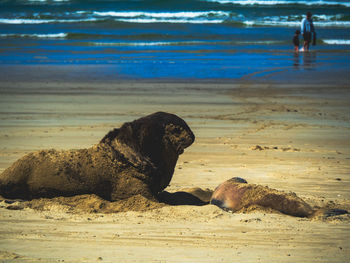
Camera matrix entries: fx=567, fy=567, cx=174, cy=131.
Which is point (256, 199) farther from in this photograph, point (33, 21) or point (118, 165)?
point (33, 21)

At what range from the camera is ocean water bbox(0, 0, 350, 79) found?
1939 centimetres

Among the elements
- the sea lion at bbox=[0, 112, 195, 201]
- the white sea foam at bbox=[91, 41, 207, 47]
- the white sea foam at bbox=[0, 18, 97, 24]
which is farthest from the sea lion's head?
the white sea foam at bbox=[0, 18, 97, 24]

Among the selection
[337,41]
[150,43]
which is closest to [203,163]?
[150,43]

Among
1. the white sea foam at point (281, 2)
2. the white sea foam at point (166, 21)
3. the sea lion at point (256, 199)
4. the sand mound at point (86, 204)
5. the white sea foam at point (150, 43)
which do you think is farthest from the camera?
the white sea foam at point (281, 2)

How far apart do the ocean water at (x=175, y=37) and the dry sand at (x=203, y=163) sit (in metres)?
3.62

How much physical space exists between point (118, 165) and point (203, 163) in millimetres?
2313

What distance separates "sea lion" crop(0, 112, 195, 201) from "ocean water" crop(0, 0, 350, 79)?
36.2ft

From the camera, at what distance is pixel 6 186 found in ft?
18.9

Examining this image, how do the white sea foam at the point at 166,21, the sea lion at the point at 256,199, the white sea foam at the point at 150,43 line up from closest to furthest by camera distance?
the sea lion at the point at 256,199 → the white sea foam at the point at 150,43 → the white sea foam at the point at 166,21

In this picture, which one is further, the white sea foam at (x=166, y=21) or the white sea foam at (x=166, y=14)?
the white sea foam at (x=166, y=14)

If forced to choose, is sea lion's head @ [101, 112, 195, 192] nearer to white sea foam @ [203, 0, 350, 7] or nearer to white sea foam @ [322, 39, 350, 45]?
white sea foam @ [322, 39, 350, 45]

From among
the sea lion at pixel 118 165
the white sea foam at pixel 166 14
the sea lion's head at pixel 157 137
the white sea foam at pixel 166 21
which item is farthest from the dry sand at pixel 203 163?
the white sea foam at pixel 166 14

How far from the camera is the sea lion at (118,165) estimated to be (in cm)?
549

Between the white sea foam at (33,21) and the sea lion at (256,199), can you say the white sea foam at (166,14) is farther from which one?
the sea lion at (256,199)
